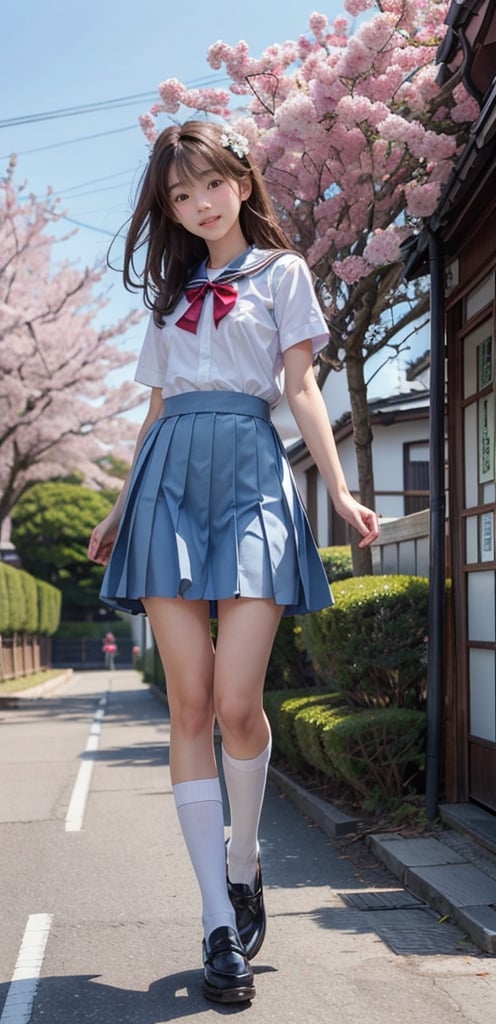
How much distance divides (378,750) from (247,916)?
2578mm

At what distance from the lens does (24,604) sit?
30.6 m

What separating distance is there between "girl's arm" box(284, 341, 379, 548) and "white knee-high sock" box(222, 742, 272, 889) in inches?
26.1

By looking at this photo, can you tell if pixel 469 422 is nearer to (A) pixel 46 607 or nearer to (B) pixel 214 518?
(B) pixel 214 518

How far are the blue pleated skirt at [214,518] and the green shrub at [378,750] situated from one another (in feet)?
8.45

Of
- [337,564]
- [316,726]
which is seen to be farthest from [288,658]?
[316,726]

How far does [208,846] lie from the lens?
2912 millimetres

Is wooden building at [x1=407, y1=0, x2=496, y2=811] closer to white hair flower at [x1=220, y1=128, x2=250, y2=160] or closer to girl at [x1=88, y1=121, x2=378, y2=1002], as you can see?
white hair flower at [x1=220, y1=128, x2=250, y2=160]

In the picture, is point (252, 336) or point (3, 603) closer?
point (252, 336)

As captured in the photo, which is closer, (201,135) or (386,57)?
(201,135)

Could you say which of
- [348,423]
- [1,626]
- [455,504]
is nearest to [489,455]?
[455,504]

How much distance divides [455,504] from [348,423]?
36.1 feet

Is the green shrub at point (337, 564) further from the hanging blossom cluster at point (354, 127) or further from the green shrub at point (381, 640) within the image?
the green shrub at point (381, 640)

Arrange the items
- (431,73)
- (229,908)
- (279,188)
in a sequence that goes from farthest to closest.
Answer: (279,188) → (431,73) → (229,908)

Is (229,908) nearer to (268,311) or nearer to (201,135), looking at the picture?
(268,311)
